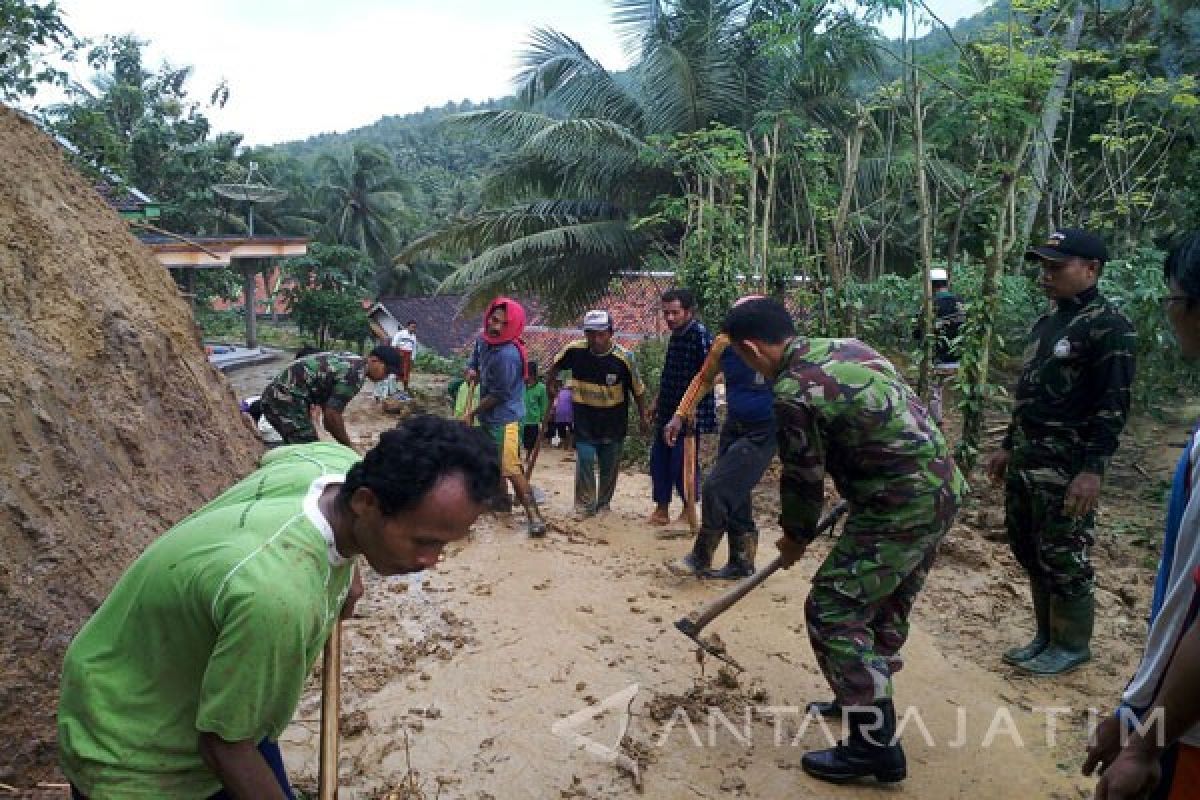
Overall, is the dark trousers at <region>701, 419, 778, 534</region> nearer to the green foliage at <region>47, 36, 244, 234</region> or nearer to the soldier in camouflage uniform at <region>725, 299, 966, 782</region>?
the soldier in camouflage uniform at <region>725, 299, 966, 782</region>

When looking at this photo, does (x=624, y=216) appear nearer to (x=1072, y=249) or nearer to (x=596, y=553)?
(x=596, y=553)

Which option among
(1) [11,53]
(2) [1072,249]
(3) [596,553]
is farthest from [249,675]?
(1) [11,53]

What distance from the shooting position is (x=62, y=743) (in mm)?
1679

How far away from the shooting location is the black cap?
12.3 feet

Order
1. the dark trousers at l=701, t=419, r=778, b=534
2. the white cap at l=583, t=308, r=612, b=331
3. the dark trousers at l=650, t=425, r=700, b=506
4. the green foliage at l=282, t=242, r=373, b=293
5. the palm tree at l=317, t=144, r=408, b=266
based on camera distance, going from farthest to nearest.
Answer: the palm tree at l=317, t=144, r=408, b=266 → the green foliage at l=282, t=242, r=373, b=293 → the dark trousers at l=650, t=425, r=700, b=506 → the white cap at l=583, t=308, r=612, b=331 → the dark trousers at l=701, t=419, r=778, b=534

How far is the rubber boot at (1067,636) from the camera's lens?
13.0 feet

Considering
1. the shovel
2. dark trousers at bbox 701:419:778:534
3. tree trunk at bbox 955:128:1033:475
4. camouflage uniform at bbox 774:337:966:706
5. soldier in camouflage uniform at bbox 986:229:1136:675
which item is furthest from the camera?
tree trunk at bbox 955:128:1033:475

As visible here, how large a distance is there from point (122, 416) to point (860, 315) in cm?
750

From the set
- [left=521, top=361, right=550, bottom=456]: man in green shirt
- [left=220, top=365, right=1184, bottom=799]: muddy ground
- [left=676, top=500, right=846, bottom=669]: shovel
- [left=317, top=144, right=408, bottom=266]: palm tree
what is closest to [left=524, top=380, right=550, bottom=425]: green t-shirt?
[left=521, top=361, right=550, bottom=456]: man in green shirt

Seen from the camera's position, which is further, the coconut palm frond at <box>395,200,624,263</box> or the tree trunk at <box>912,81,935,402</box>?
the coconut palm frond at <box>395,200,624,263</box>

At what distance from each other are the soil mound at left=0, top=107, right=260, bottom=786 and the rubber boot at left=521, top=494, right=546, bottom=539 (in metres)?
1.95

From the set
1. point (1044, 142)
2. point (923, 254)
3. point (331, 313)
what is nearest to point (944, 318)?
point (923, 254)

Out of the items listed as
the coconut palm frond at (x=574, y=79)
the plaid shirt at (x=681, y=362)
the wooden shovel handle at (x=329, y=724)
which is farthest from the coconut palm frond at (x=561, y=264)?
the wooden shovel handle at (x=329, y=724)

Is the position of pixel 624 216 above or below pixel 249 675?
above
